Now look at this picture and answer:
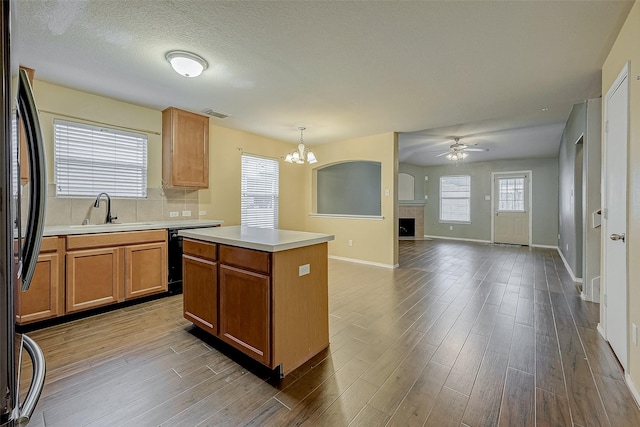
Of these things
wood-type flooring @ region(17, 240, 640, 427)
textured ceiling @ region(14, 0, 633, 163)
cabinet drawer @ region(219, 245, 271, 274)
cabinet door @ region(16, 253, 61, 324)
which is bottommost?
wood-type flooring @ region(17, 240, 640, 427)

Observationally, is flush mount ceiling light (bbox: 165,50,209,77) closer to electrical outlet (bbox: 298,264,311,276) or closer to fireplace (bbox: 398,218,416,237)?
electrical outlet (bbox: 298,264,311,276)

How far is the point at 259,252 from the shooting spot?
191cm

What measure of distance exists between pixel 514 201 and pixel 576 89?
570cm

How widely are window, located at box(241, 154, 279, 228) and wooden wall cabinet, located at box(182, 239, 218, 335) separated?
2640 mm

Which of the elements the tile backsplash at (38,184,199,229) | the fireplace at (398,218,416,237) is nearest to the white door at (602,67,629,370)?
the tile backsplash at (38,184,199,229)

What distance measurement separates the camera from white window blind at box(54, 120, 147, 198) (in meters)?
3.17

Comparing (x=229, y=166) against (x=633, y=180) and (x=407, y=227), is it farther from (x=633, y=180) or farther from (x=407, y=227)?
(x=407, y=227)

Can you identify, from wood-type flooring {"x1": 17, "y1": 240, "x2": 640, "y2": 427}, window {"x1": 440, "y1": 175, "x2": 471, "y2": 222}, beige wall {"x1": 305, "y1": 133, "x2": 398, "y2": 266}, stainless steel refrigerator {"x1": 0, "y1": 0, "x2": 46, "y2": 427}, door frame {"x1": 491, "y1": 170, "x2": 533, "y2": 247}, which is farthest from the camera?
window {"x1": 440, "y1": 175, "x2": 471, "y2": 222}

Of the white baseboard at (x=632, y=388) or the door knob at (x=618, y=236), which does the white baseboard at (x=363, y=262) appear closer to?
the door knob at (x=618, y=236)

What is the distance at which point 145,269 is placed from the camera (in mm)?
3281

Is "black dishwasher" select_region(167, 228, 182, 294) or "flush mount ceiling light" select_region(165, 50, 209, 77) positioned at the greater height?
"flush mount ceiling light" select_region(165, 50, 209, 77)

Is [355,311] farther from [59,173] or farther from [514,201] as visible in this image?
[514,201]

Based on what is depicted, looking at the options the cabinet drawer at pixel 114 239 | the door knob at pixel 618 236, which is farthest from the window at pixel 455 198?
the cabinet drawer at pixel 114 239

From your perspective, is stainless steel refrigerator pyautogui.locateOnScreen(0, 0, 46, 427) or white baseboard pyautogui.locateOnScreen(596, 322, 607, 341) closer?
stainless steel refrigerator pyautogui.locateOnScreen(0, 0, 46, 427)
